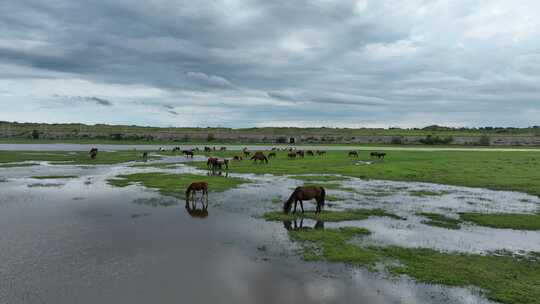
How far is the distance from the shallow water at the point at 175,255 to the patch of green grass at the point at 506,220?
42.1 inches

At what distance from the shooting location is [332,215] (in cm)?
1747


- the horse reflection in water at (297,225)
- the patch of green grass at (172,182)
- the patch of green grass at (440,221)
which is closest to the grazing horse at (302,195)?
the horse reflection in water at (297,225)

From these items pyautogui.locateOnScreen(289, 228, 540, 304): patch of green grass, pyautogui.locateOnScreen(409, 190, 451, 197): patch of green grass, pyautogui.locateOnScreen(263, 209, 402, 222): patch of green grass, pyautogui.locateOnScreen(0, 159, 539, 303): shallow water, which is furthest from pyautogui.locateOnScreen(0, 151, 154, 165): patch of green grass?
pyautogui.locateOnScreen(289, 228, 540, 304): patch of green grass

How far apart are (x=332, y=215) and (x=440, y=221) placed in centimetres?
505

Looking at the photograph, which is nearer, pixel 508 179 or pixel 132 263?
pixel 132 263

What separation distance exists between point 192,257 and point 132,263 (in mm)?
1874

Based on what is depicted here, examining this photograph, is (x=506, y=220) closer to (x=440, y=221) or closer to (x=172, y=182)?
(x=440, y=221)

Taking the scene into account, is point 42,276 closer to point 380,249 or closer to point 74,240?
point 74,240

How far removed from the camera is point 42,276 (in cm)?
1005

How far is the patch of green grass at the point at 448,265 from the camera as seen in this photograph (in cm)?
951

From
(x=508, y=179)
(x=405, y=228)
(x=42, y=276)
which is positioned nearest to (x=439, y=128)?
(x=508, y=179)

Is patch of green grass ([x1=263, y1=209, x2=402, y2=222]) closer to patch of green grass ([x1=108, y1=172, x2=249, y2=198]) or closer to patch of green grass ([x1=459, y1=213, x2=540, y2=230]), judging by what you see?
patch of green grass ([x1=459, y1=213, x2=540, y2=230])

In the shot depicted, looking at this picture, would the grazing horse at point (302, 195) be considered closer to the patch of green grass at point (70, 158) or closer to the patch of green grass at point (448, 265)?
the patch of green grass at point (448, 265)

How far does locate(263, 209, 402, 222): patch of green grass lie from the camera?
16.8 meters
